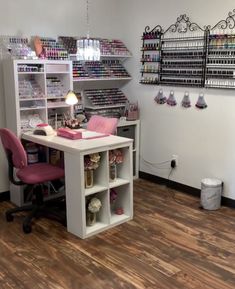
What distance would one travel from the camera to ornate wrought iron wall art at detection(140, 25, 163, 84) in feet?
14.1

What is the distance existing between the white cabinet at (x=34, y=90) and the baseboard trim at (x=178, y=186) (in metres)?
1.42

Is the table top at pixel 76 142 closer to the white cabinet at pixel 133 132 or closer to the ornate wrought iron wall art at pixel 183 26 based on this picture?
the white cabinet at pixel 133 132

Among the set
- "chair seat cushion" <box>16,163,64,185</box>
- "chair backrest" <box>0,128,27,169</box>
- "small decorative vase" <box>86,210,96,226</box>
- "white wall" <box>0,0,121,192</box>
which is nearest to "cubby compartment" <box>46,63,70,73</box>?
"white wall" <box>0,0,121,192</box>

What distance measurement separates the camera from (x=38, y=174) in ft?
10.9

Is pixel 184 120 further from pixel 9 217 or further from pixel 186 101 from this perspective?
pixel 9 217

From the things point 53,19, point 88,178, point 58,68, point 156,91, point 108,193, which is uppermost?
point 53,19

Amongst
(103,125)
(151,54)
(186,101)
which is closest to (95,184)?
(103,125)

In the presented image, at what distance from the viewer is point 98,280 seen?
2.58 metres

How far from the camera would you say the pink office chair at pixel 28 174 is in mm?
3230

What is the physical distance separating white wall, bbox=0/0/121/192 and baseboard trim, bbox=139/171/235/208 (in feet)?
5.94

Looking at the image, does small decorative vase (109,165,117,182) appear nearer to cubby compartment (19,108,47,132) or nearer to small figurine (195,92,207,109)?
cubby compartment (19,108,47,132)

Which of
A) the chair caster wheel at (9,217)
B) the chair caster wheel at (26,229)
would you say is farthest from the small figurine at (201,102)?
the chair caster wheel at (9,217)

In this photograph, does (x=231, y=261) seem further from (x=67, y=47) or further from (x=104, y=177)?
(x=67, y=47)

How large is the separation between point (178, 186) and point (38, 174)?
1.85 m
